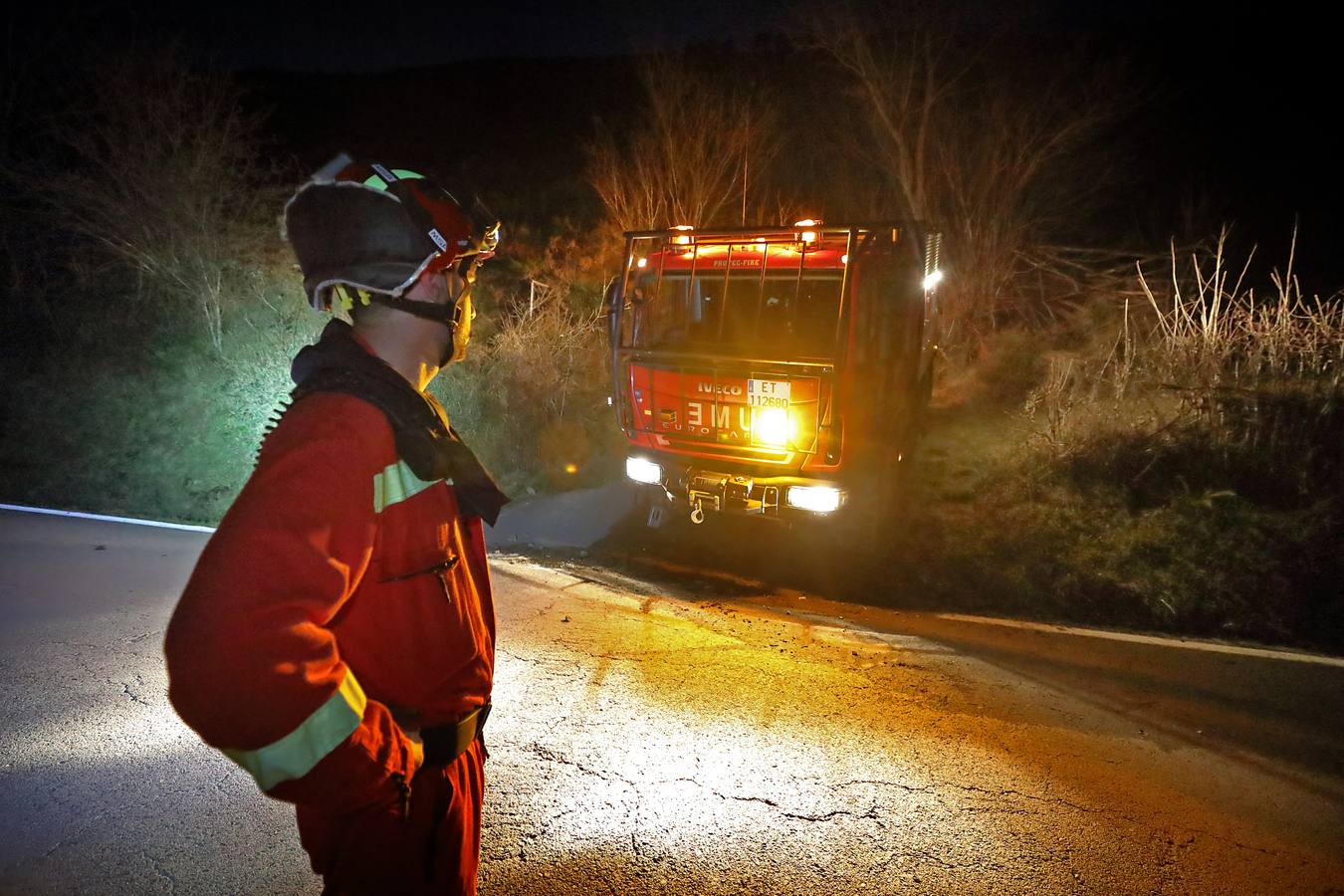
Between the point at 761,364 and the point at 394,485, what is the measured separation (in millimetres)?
4895

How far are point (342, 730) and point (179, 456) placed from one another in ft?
35.6

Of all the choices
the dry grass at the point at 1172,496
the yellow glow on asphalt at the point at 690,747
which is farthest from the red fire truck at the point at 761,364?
the yellow glow on asphalt at the point at 690,747

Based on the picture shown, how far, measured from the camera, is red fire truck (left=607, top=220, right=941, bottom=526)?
6105 millimetres

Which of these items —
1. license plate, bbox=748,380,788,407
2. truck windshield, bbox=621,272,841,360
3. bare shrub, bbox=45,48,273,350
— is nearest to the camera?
license plate, bbox=748,380,788,407

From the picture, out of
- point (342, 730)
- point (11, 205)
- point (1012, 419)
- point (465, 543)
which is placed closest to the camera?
point (342, 730)

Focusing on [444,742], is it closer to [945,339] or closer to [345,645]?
[345,645]

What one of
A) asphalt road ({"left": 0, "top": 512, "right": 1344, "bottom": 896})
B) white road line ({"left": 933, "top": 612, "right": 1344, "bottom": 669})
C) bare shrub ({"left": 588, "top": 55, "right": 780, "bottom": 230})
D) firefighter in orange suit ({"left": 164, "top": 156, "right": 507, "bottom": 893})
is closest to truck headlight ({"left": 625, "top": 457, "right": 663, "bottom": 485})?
asphalt road ({"left": 0, "top": 512, "right": 1344, "bottom": 896})

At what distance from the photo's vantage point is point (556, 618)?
4910mm

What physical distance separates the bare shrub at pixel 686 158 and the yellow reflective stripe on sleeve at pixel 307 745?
44.0 ft

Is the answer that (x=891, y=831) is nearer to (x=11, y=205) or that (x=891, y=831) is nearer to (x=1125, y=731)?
(x=1125, y=731)

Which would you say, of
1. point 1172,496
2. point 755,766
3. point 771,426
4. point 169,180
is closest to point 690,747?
point 755,766

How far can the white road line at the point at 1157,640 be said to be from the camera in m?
5.10

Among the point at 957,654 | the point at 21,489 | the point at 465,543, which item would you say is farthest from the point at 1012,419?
the point at 21,489

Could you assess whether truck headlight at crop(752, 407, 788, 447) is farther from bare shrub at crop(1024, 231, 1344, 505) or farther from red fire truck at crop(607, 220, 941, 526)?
bare shrub at crop(1024, 231, 1344, 505)
